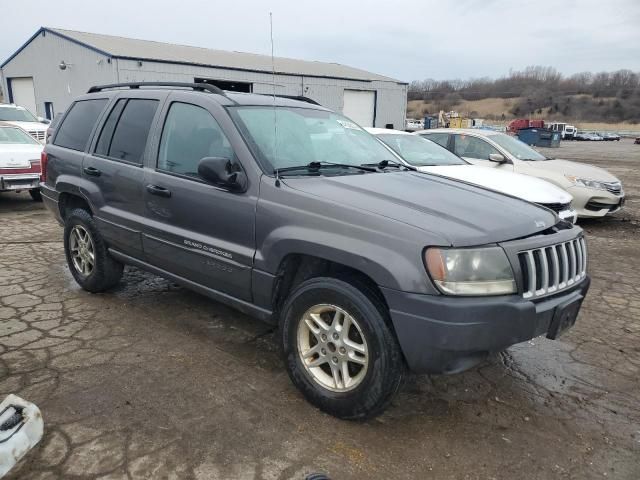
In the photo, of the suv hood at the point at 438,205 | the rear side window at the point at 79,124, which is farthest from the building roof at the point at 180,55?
the suv hood at the point at 438,205

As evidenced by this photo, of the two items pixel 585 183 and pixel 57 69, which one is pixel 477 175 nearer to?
pixel 585 183

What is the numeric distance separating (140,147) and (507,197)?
108 inches

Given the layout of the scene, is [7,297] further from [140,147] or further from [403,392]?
[403,392]

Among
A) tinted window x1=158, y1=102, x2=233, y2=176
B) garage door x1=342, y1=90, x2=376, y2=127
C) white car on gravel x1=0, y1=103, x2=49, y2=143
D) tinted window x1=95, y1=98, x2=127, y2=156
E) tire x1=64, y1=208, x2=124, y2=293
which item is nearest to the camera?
tinted window x1=158, y1=102, x2=233, y2=176

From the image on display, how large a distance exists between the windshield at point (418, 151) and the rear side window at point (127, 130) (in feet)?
11.9

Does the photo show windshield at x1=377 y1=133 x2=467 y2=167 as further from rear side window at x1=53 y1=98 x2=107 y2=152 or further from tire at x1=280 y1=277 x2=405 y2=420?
tire at x1=280 y1=277 x2=405 y2=420

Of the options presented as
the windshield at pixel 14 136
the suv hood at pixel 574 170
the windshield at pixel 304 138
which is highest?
the windshield at pixel 304 138

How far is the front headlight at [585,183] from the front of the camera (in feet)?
27.0

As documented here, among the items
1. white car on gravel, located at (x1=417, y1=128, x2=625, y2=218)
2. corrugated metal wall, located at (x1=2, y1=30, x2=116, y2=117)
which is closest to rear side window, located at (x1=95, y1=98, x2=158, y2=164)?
white car on gravel, located at (x1=417, y1=128, x2=625, y2=218)

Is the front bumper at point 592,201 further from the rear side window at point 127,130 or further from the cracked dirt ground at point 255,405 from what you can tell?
the rear side window at point 127,130

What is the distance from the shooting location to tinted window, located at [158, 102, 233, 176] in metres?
3.43

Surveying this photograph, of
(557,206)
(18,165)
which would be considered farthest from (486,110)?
(18,165)

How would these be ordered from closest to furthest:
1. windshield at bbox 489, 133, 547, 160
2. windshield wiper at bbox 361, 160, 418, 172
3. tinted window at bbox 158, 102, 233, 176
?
tinted window at bbox 158, 102, 233, 176 < windshield wiper at bbox 361, 160, 418, 172 < windshield at bbox 489, 133, 547, 160

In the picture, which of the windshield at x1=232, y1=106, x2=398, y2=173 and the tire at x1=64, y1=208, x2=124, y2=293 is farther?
the tire at x1=64, y1=208, x2=124, y2=293
